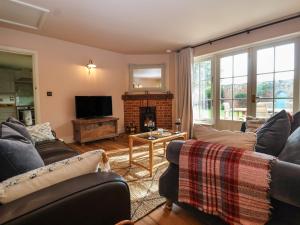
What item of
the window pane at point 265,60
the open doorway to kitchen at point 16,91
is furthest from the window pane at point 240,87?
the open doorway to kitchen at point 16,91

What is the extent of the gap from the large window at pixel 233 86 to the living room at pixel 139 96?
2cm

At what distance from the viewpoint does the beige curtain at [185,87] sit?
4.40 metres

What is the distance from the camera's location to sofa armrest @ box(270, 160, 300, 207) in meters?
0.93

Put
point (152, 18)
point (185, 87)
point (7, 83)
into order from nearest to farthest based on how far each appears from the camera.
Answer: point (152, 18), point (185, 87), point (7, 83)

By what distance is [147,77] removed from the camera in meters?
5.05

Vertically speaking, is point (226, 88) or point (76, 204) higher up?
point (226, 88)

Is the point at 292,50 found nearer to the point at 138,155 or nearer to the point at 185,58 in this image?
the point at 185,58

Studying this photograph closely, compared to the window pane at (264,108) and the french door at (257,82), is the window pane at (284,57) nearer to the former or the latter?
the french door at (257,82)

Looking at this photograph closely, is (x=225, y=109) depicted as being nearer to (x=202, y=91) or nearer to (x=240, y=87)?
(x=240, y=87)

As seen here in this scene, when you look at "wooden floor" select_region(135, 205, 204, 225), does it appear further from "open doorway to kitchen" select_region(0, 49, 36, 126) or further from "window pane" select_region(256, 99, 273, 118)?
"open doorway to kitchen" select_region(0, 49, 36, 126)

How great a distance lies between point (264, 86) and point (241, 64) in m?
0.64

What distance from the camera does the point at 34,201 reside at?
0.69 metres

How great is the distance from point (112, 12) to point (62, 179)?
254 cm

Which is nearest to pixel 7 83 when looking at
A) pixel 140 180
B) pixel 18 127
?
pixel 18 127
